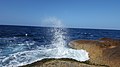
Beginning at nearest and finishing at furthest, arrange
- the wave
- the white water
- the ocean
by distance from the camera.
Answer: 1. the wave
2. the white water
3. the ocean

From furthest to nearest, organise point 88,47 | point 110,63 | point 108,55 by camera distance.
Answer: point 88,47
point 108,55
point 110,63

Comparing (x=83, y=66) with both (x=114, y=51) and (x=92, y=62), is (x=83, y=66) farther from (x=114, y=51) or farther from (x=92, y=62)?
(x=114, y=51)

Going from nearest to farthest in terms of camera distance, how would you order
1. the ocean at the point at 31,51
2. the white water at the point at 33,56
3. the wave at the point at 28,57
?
the wave at the point at 28,57
the white water at the point at 33,56
the ocean at the point at 31,51

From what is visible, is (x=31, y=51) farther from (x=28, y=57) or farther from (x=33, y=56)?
(x=28, y=57)

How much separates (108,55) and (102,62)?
1.40 m

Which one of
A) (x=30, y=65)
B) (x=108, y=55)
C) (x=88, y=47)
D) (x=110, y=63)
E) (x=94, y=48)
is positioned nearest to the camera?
(x=30, y=65)

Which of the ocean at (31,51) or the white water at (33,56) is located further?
the ocean at (31,51)

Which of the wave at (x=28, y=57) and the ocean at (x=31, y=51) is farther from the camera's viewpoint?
the ocean at (x=31, y=51)

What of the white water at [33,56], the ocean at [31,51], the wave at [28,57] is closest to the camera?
the wave at [28,57]

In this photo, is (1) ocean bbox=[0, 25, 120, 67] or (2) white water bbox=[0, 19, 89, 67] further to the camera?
(1) ocean bbox=[0, 25, 120, 67]

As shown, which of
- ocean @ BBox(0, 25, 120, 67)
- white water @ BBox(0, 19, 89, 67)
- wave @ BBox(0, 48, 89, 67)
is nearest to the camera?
wave @ BBox(0, 48, 89, 67)

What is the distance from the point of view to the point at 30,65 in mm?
20641

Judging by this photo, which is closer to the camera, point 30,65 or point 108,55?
point 30,65

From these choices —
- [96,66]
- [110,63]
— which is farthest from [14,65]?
[110,63]
